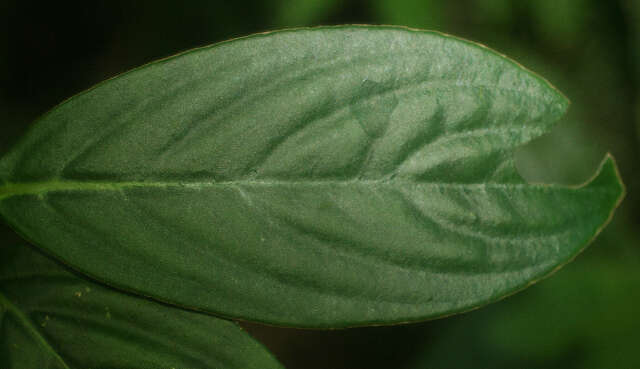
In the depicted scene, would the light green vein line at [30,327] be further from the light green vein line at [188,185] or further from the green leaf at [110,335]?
the light green vein line at [188,185]

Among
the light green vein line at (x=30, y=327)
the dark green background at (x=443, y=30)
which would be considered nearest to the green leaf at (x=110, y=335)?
the light green vein line at (x=30, y=327)

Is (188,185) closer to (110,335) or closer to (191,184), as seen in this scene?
(191,184)

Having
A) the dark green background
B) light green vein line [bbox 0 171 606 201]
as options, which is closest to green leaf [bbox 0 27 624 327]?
light green vein line [bbox 0 171 606 201]

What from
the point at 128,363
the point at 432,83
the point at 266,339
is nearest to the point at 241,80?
the point at 432,83

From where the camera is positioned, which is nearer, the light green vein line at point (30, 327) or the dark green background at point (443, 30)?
the light green vein line at point (30, 327)

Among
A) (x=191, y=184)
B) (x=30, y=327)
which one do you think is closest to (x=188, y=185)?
(x=191, y=184)

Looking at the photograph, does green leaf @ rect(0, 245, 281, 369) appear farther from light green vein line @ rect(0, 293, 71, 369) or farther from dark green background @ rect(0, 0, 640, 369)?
dark green background @ rect(0, 0, 640, 369)
